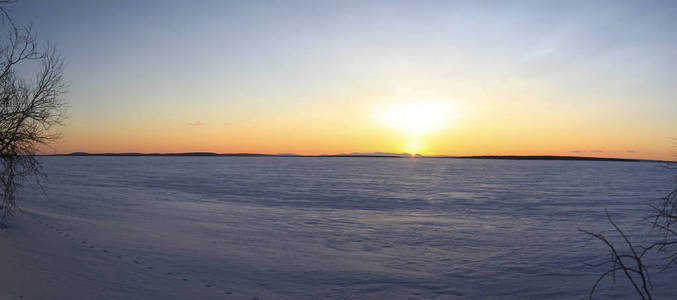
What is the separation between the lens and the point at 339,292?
892 cm

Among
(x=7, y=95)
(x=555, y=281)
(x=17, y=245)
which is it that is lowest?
(x=555, y=281)

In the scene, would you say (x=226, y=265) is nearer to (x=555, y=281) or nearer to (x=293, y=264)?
(x=293, y=264)

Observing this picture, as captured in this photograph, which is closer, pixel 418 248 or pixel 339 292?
pixel 339 292

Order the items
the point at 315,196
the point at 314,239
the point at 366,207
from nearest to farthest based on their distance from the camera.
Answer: the point at 314,239 → the point at 366,207 → the point at 315,196

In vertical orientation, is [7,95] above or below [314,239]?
above

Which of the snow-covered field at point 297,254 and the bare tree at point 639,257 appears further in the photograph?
the snow-covered field at point 297,254

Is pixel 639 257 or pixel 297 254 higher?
pixel 639 257

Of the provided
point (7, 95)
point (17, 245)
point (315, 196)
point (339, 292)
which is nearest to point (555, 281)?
point (339, 292)

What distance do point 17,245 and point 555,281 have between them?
14379 millimetres

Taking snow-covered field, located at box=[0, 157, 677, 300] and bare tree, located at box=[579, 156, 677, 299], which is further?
snow-covered field, located at box=[0, 157, 677, 300]

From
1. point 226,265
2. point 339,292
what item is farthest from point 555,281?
point 226,265

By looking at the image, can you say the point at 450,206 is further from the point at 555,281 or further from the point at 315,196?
the point at 555,281

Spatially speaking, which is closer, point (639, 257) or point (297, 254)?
point (639, 257)

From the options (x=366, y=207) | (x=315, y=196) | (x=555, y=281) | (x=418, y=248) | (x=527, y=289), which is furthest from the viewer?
(x=315, y=196)
